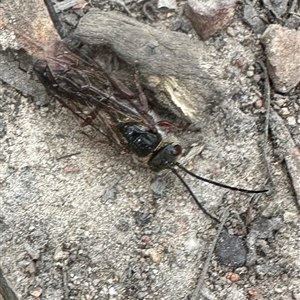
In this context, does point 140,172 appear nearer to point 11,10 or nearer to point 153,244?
point 153,244

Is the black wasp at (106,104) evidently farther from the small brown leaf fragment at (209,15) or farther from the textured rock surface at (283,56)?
the textured rock surface at (283,56)

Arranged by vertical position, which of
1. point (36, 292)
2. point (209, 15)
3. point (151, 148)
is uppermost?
point (209, 15)

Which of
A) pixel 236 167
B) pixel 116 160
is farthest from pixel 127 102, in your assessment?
pixel 236 167

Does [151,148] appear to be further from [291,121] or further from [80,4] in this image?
[80,4]

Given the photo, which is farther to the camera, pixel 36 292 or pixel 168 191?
pixel 168 191

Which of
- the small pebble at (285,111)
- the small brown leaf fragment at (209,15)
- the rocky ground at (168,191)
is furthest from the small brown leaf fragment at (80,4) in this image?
the small pebble at (285,111)

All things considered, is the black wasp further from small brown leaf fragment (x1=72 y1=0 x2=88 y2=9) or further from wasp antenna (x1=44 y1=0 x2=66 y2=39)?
small brown leaf fragment (x1=72 y1=0 x2=88 y2=9)

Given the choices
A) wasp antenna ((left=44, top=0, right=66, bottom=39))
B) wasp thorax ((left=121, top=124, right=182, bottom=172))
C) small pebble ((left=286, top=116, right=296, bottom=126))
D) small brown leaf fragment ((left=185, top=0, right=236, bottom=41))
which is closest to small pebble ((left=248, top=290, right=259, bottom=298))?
wasp thorax ((left=121, top=124, right=182, bottom=172))

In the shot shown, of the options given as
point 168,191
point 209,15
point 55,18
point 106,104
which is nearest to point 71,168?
point 106,104
